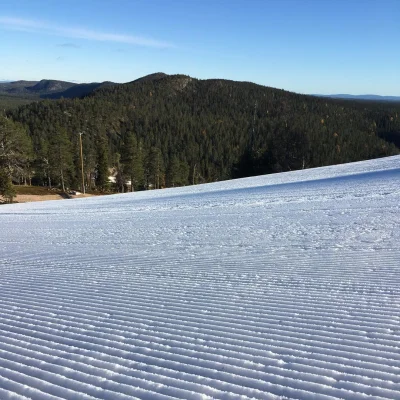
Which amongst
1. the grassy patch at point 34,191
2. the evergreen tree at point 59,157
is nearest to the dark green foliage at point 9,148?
the grassy patch at point 34,191

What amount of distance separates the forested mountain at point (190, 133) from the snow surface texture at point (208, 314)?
116ft

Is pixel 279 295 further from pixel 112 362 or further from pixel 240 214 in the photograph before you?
pixel 240 214

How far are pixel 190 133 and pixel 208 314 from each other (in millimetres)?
89893

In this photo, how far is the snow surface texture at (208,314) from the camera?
259cm

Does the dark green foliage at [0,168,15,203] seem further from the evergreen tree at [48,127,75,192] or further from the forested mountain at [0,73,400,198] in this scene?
the forested mountain at [0,73,400,198]

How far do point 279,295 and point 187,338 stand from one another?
1.53 metres

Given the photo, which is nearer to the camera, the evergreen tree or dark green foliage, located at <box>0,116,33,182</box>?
dark green foliage, located at <box>0,116,33,182</box>

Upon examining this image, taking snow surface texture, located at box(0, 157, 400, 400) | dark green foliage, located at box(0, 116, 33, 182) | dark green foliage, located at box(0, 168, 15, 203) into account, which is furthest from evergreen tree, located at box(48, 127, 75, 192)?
snow surface texture, located at box(0, 157, 400, 400)

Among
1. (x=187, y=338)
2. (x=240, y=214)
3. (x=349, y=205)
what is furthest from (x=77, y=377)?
(x=349, y=205)

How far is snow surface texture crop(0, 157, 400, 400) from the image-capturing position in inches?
102

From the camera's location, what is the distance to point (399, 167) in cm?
2097

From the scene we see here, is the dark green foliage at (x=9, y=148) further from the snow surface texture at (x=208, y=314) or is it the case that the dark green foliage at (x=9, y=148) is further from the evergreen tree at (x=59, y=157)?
the snow surface texture at (x=208, y=314)

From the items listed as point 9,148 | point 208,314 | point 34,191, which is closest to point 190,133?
point 34,191

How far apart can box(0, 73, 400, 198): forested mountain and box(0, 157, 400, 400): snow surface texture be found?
116 feet
